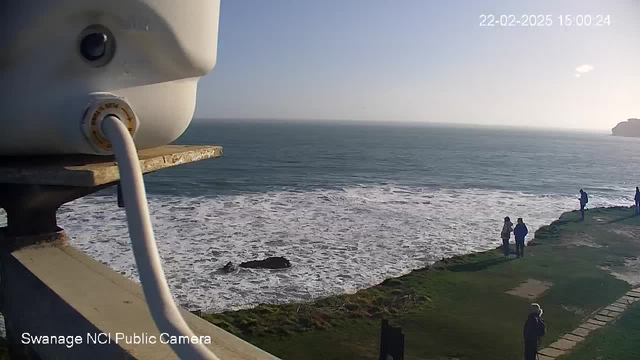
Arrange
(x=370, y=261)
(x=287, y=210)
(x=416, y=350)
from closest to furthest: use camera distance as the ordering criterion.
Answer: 1. (x=416, y=350)
2. (x=370, y=261)
3. (x=287, y=210)

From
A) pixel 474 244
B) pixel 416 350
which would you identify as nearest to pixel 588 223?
pixel 474 244

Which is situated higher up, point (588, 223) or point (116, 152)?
point (116, 152)

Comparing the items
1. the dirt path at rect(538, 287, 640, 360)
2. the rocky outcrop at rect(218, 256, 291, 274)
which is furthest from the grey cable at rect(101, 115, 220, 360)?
the rocky outcrop at rect(218, 256, 291, 274)

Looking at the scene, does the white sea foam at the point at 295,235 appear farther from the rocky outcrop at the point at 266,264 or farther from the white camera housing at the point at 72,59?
the white camera housing at the point at 72,59

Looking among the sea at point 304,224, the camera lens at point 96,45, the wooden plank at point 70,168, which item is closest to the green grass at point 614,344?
the sea at point 304,224

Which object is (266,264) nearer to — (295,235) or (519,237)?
(295,235)

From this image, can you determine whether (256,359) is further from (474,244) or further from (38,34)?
(474,244)

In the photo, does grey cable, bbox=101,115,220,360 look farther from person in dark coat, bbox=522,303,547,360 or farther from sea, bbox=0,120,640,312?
sea, bbox=0,120,640,312
